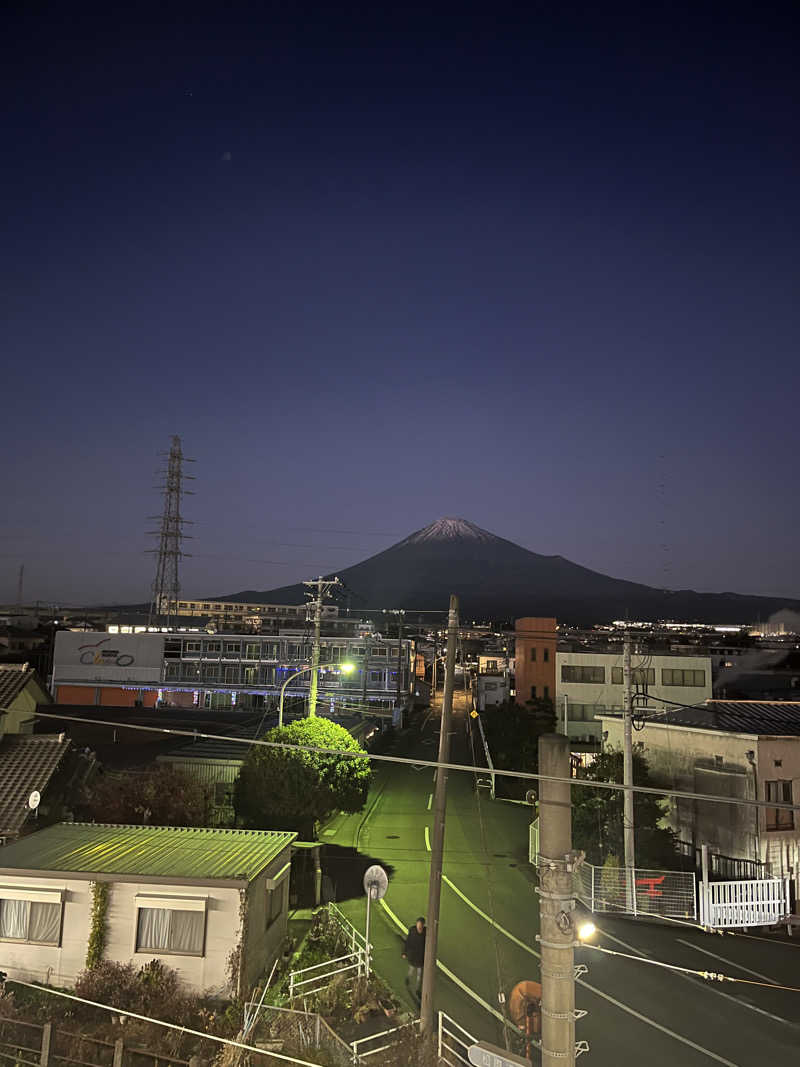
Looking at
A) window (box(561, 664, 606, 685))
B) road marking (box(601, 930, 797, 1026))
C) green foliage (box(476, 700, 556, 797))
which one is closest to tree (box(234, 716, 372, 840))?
road marking (box(601, 930, 797, 1026))

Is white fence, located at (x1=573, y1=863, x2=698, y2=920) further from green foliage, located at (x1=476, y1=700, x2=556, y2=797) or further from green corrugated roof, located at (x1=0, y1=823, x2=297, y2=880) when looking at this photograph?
green foliage, located at (x1=476, y1=700, x2=556, y2=797)

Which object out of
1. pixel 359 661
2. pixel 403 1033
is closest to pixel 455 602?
pixel 403 1033

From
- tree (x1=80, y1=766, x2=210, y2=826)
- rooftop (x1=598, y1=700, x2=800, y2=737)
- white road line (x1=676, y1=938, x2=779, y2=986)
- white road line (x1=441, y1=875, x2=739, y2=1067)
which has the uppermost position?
rooftop (x1=598, y1=700, x2=800, y2=737)

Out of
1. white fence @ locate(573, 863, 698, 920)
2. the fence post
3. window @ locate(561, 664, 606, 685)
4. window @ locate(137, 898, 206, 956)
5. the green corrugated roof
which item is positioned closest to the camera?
the fence post

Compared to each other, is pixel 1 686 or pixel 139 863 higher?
pixel 1 686

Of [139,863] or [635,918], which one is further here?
[635,918]

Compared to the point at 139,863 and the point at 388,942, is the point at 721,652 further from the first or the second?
the point at 139,863

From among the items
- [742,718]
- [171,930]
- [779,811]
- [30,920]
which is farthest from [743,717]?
[30,920]

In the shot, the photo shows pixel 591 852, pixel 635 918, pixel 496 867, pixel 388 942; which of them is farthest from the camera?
pixel 496 867
